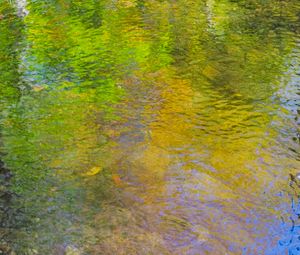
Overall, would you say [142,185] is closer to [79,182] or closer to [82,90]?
[79,182]

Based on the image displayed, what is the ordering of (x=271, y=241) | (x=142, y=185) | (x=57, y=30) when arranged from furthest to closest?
(x=57, y=30) → (x=142, y=185) → (x=271, y=241)

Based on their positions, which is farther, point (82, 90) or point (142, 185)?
point (82, 90)

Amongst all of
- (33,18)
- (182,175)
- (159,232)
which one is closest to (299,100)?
(182,175)

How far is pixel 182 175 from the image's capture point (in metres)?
5.56

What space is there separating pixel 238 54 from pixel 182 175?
15.5 feet

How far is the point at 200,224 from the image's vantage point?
4730 millimetres

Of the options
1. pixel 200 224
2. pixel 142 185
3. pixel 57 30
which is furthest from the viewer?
pixel 57 30

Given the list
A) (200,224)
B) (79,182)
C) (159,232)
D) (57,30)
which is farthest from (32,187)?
(57,30)

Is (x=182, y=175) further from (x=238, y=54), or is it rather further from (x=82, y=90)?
(x=238, y=54)

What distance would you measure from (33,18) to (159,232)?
1000 cm

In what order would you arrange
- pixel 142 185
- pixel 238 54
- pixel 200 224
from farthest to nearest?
pixel 238 54, pixel 142 185, pixel 200 224

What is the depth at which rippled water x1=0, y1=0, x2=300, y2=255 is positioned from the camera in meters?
4.64

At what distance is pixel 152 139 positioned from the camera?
6.39m

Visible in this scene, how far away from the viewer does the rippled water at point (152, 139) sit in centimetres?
464
